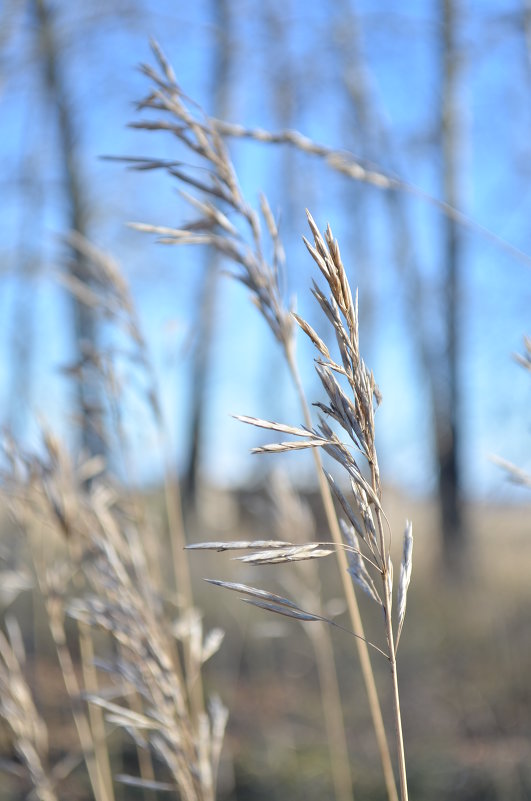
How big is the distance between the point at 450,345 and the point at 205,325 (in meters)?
3.56

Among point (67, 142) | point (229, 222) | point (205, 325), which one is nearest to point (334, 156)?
point (229, 222)

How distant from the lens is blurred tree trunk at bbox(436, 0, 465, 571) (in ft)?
22.9

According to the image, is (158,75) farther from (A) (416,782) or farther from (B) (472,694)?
(B) (472,694)

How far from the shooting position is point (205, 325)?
31.8 ft

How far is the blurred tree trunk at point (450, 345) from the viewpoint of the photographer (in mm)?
6988

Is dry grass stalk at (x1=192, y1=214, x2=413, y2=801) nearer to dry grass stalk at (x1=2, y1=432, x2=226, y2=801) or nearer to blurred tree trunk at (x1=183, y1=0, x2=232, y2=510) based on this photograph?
dry grass stalk at (x1=2, y1=432, x2=226, y2=801)

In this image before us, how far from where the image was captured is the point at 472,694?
4414 millimetres

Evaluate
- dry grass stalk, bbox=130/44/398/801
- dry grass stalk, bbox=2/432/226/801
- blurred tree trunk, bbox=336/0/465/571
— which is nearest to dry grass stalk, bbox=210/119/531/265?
dry grass stalk, bbox=130/44/398/801

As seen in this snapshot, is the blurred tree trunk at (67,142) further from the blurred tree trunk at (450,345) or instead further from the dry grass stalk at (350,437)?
the dry grass stalk at (350,437)

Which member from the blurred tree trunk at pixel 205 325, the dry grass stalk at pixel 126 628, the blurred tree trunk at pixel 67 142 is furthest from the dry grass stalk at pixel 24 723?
the blurred tree trunk at pixel 205 325

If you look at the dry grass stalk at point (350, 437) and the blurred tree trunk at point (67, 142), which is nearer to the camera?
the dry grass stalk at point (350, 437)

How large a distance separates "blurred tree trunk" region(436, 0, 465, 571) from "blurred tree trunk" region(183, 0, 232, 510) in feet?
7.56

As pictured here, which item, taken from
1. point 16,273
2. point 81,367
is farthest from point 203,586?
point 81,367

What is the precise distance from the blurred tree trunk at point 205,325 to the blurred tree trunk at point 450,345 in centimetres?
231
